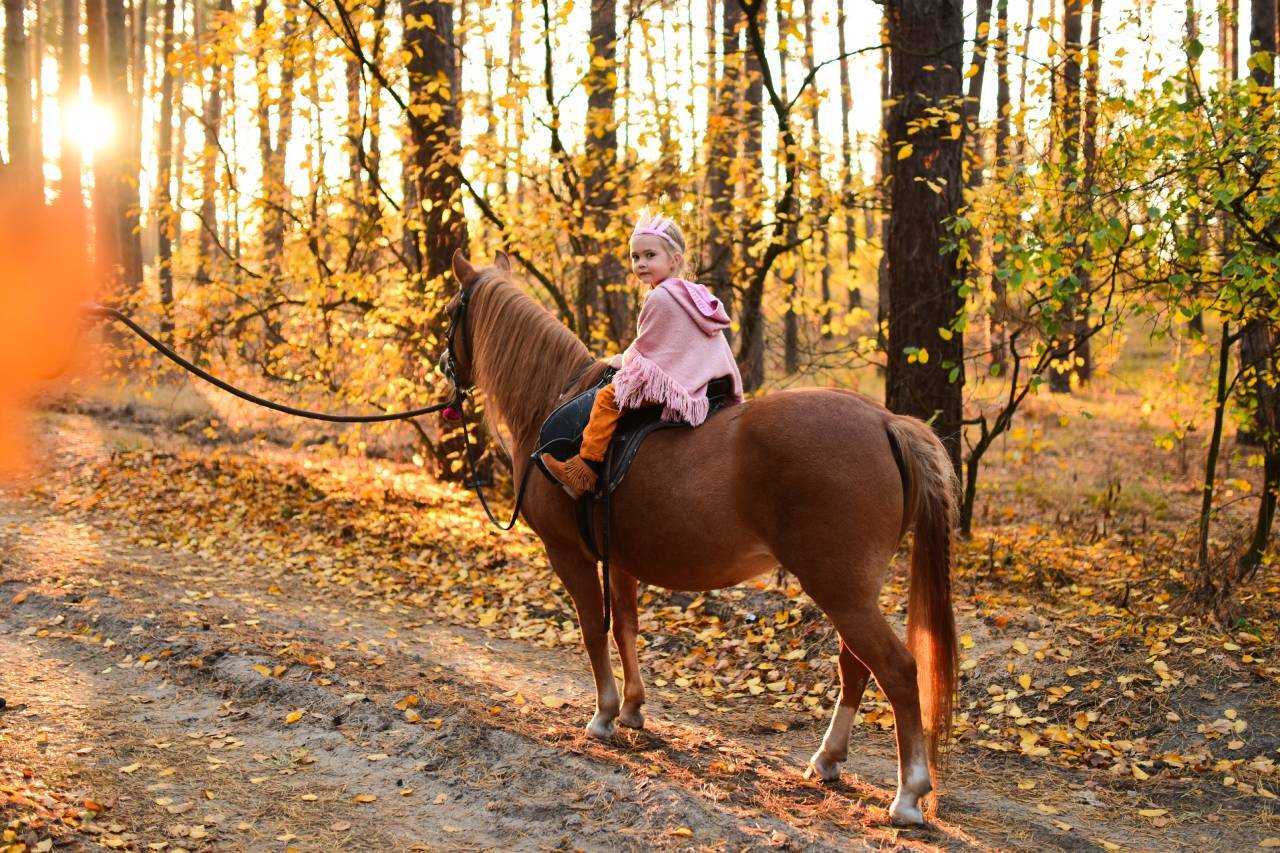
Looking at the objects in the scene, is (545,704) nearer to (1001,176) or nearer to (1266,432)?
(1001,176)

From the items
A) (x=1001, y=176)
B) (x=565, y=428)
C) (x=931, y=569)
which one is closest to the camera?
(x=931, y=569)

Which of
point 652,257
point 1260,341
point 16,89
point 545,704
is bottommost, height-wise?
point 545,704

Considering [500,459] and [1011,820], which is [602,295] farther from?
[1011,820]

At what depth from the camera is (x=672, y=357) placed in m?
4.39

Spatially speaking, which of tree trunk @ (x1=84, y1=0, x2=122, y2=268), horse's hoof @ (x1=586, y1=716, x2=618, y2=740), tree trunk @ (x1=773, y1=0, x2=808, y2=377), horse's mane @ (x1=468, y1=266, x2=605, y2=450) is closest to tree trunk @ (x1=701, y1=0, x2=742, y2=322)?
tree trunk @ (x1=773, y1=0, x2=808, y2=377)

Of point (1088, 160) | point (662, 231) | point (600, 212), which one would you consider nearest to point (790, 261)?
point (600, 212)

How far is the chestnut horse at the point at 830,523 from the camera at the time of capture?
400 cm

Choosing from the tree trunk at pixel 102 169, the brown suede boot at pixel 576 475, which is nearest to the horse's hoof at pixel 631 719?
the brown suede boot at pixel 576 475

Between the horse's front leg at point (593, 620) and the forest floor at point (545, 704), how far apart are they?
0.14 m

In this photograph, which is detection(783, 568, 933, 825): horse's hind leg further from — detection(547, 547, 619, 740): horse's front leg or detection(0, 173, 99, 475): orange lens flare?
detection(0, 173, 99, 475): orange lens flare

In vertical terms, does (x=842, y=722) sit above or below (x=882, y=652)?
below

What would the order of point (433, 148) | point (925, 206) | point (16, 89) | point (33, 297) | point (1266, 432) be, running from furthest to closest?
point (33, 297)
point (16, 89)
point (433, 148)
point (925, 206)
point (1266, 432)

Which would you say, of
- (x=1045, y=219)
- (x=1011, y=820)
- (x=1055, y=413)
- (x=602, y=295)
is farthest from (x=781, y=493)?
(x=1055, y=413)

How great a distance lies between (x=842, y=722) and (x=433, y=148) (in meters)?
7.52
